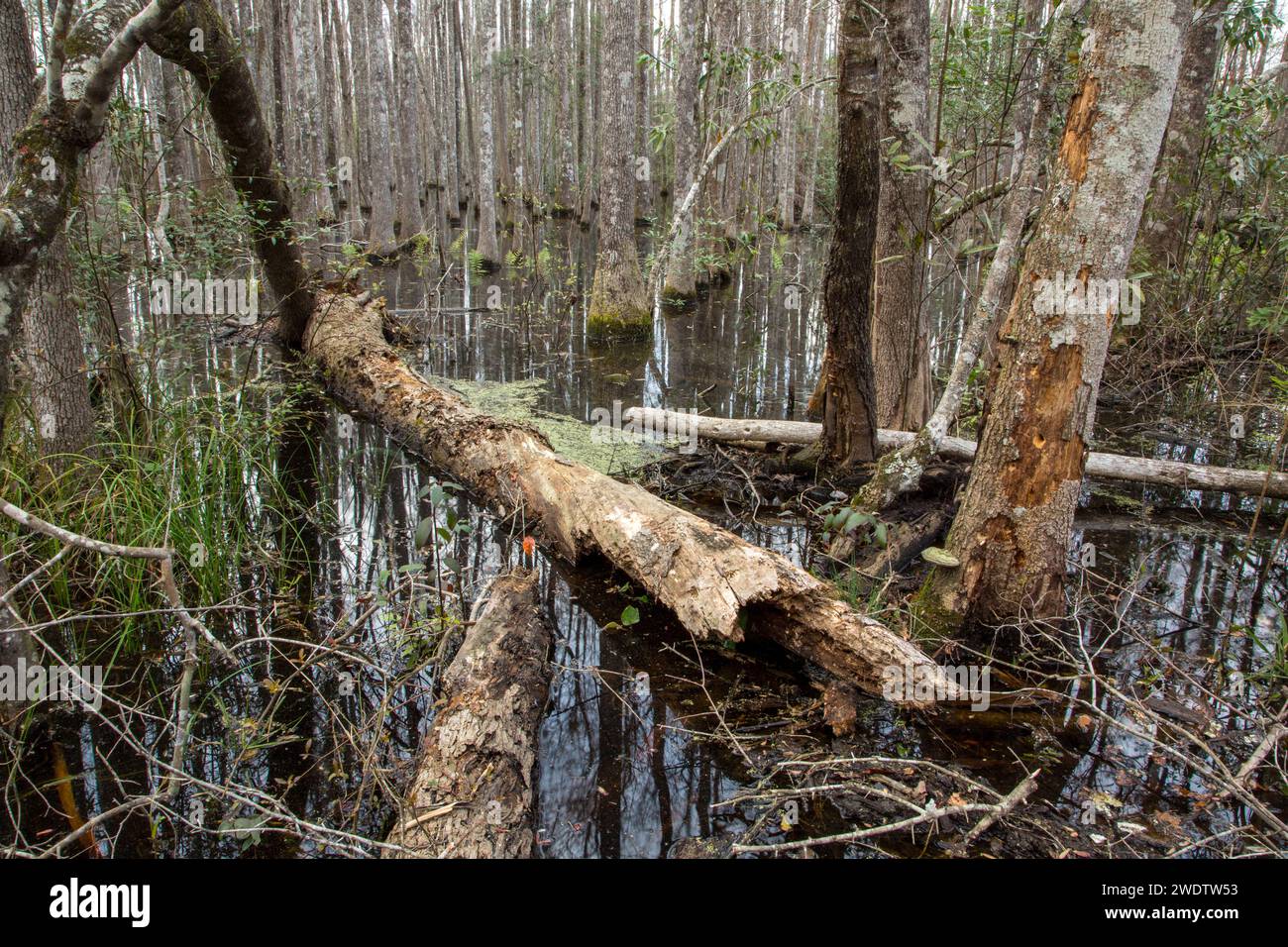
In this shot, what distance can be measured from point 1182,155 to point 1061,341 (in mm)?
6021

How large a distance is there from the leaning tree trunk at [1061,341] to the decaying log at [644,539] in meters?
0.61

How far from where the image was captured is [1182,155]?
7340 millimetres

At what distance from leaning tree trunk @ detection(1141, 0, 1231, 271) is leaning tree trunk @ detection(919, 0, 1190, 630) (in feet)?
16.7

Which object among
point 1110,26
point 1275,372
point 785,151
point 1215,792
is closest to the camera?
point 1215,792

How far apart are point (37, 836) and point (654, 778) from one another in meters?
1.82

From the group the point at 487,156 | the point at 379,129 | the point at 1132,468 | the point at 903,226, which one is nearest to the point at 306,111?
the point at 379,129

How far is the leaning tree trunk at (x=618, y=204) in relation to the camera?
882 centimetres

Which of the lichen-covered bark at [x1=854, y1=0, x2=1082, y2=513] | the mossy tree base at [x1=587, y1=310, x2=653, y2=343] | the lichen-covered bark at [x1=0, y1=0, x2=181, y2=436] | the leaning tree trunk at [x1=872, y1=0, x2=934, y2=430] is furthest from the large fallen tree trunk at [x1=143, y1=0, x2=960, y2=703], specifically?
the mossy tree base at [x1=587, y1=310, x2=653, y2=343]

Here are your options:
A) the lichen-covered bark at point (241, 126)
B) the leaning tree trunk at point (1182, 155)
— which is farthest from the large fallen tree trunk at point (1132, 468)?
the lichen-covered bark at point (241, 126)

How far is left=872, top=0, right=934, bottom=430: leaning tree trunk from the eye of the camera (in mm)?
4441

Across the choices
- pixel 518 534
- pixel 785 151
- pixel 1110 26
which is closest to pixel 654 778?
pixel 518 534

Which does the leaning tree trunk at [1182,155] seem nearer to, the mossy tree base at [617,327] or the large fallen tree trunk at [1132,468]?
the large fallen tree trunk at [1132,468]

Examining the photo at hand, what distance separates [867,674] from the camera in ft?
9.75
